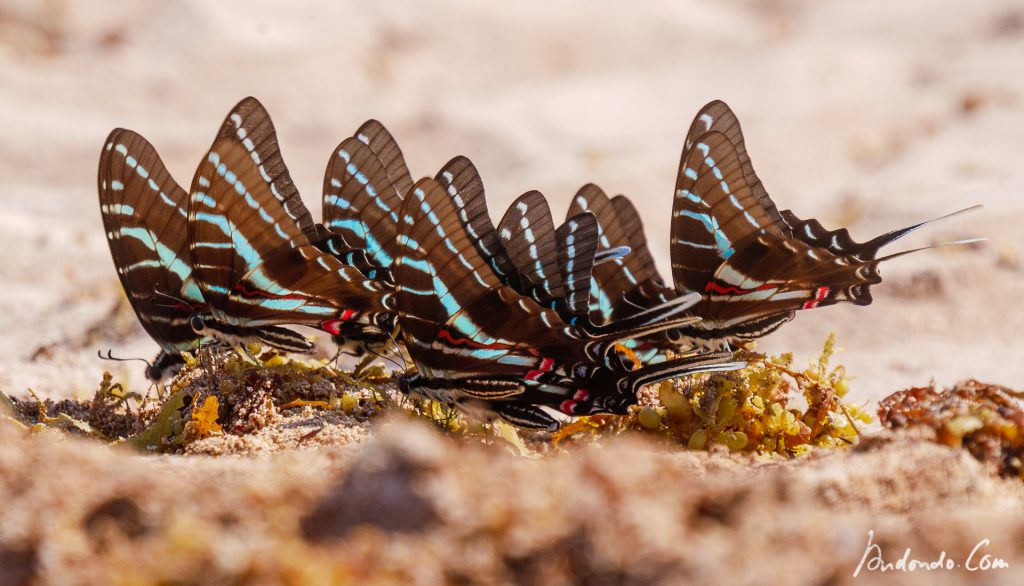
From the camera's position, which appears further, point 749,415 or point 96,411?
point 96,411

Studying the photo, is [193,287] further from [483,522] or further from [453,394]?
[483,522]

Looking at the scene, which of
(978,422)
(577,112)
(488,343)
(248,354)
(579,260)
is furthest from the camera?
(577,112)

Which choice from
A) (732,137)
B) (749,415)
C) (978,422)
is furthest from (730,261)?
(978,422)

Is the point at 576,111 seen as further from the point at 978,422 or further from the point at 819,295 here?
the point at 978,422

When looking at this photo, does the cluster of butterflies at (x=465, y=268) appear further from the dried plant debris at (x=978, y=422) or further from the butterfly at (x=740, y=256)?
the dried plant debris at (x=978, y=422)

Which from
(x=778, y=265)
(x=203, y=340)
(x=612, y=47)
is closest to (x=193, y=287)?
(x=203, y=340)

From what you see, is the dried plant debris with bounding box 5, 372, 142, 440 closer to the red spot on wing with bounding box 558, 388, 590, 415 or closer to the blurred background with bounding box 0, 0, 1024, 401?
the blurred background with bounding box 0, 0, 1024, 401

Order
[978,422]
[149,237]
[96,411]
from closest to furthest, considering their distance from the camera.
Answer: [978,422], [96,411], [149,237]

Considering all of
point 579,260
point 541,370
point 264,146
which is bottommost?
point 541,370
